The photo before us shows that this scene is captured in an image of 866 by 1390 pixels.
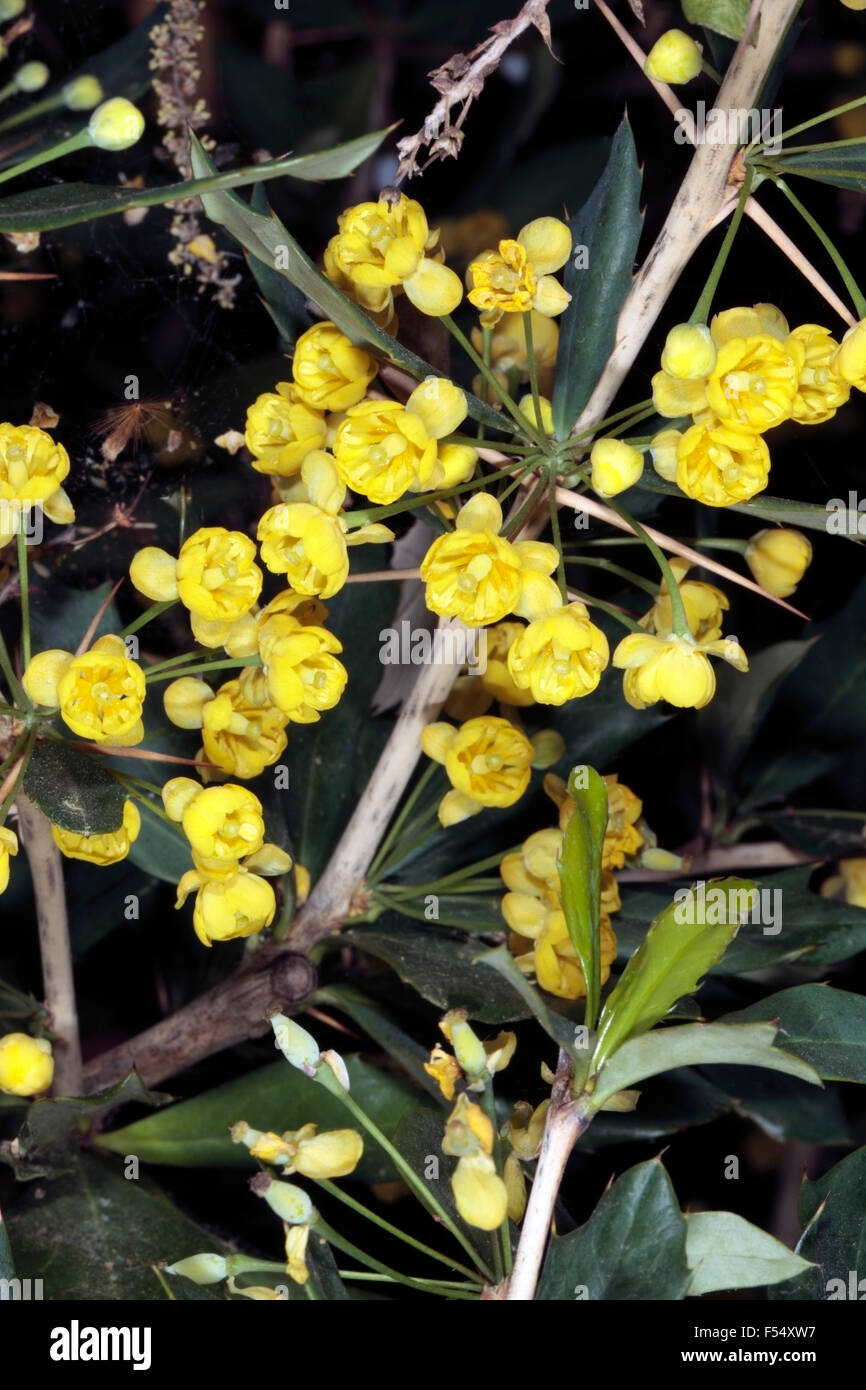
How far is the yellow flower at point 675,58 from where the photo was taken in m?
0.76

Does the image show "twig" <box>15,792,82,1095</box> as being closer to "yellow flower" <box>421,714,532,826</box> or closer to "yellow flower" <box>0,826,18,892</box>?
"yellow flower" <box>0,826,18,892</box>

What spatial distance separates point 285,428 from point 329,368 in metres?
0.06

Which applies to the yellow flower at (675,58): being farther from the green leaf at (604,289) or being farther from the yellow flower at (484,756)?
the yellow flower at (484,756)

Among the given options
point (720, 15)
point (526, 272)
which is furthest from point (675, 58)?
point (526, 272)

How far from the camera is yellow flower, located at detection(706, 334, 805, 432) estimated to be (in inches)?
28.0

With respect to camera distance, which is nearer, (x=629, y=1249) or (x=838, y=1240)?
(x=629, y=1249)

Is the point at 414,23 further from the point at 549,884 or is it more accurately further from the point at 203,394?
the point at 549,884

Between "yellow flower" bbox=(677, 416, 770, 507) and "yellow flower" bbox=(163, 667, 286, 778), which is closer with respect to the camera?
"yellow flower" bbox=(677, 416, 770, 507)

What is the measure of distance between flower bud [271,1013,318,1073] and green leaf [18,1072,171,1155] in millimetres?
149

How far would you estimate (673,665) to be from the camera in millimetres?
791

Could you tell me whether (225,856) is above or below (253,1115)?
above

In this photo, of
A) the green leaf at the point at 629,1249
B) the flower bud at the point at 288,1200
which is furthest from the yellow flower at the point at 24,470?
the green leaf at the point at 629,1249

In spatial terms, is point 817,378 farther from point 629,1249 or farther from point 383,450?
point 629,1249

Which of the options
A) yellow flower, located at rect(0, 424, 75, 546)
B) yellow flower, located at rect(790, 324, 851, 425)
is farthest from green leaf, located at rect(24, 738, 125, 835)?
yellow flower, located at rect(790, 324, 851, 425)
